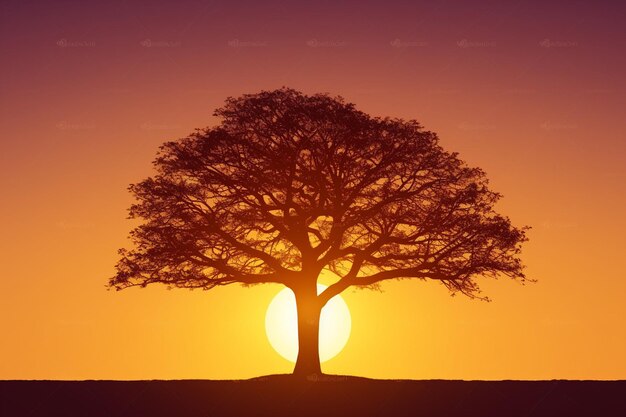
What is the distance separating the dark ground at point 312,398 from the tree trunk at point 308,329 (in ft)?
8.13

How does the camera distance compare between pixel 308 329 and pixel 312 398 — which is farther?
pixel 308 329

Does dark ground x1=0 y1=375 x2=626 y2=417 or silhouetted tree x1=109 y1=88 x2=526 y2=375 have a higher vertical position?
silhouetted tree x1=109 y1=88 x2=526 y2=375

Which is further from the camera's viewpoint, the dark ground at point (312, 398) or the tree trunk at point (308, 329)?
the tree trunk at point (308, 329)

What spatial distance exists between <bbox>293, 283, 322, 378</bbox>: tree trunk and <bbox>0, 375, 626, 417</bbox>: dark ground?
2.48m

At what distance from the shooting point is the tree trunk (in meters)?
37.8

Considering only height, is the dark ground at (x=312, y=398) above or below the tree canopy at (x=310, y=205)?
below

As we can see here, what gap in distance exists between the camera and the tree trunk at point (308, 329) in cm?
3778

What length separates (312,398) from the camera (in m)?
29.4

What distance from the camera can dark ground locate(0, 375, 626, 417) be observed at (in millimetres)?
26484

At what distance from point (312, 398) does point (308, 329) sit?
8.58 meters

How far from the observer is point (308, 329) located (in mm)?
37875

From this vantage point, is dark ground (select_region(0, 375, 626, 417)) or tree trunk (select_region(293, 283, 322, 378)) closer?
dark ground (select_region(0, 375, 626, 417))

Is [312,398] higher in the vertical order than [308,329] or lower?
lower

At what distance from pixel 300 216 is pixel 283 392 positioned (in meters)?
8.59
